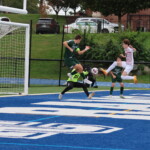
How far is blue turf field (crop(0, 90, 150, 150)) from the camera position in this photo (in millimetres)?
9138

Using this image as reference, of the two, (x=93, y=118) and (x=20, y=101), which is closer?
(x=93, y=118)

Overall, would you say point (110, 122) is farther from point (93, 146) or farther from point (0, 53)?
point (0, 53)

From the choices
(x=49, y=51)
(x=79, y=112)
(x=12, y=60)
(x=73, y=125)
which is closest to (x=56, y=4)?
(x=49, y=51)

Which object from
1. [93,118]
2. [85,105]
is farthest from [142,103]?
[93,118]

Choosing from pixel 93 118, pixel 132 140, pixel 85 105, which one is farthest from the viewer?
pixel 85 105

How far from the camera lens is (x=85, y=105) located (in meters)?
15.6

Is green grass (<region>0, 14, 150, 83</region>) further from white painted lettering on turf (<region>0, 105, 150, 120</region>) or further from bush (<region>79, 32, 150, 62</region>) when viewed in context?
white painted lettering on turf (<region>0, 105, 150, 120</region>)

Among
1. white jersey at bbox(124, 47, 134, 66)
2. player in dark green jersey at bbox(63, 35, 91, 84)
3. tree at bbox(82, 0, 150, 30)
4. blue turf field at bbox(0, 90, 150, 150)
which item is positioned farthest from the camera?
tree at bbox(82, 0, 150, 30)

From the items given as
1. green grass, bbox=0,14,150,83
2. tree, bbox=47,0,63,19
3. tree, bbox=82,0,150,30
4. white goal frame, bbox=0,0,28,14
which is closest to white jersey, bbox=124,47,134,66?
white goal frame, bbox=0,0,28,14

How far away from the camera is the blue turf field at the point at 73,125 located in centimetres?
914

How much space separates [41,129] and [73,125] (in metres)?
0.90

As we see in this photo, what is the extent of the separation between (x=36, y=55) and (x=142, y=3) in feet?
46.6

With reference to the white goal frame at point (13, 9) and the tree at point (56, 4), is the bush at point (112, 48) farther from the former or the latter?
the tree at point (56, 4)

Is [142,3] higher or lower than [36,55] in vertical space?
higher
